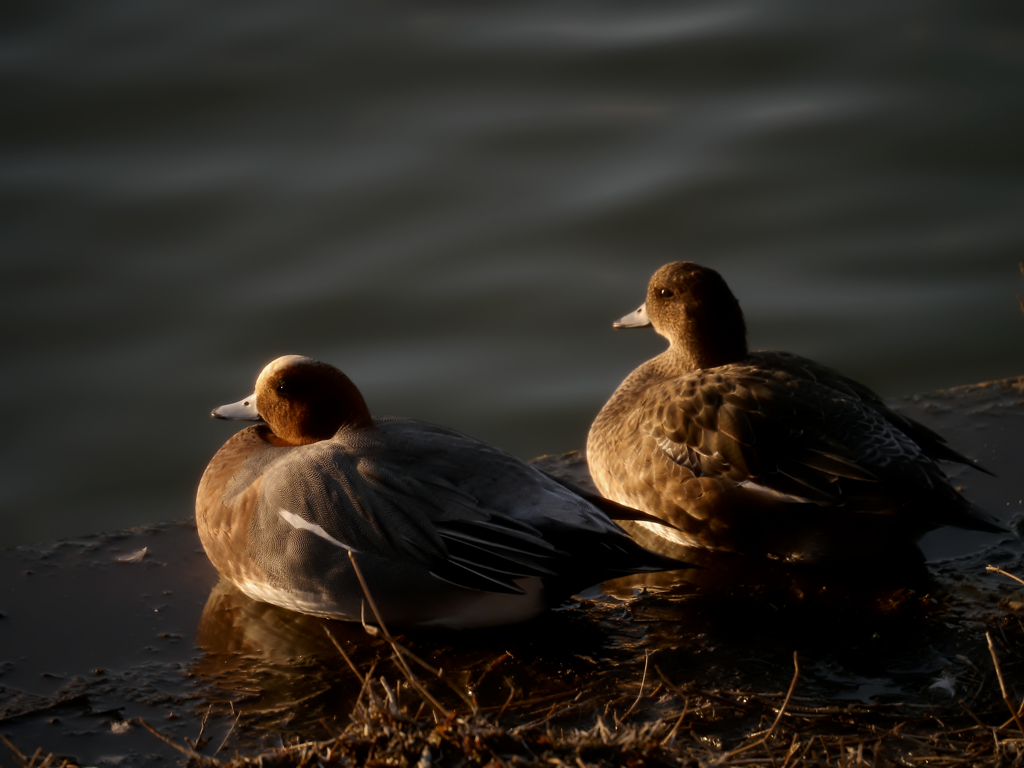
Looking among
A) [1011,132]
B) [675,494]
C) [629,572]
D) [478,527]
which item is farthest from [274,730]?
[1011,132]

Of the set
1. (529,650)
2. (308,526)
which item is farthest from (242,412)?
(529,650)

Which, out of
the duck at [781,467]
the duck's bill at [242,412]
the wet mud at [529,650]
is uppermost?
the duck's bill at [242,412]

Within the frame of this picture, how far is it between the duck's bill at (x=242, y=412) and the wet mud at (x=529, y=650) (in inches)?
17.7

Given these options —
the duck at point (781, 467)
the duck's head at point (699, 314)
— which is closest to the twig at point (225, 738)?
the duck at point (781, 467)

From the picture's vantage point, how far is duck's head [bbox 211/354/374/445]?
11.8ft

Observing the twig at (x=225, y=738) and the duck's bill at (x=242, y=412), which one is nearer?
the twig at (x=225, y=738)

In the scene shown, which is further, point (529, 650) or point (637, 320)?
point (637, 320)

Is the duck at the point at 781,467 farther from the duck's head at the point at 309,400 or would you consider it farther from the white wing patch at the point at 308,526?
the white wing patch at the point at 308,526

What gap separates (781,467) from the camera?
3533 millimetres

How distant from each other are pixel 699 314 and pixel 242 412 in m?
1.63

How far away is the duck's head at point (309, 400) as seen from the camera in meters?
3.60

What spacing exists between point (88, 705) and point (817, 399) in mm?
2246

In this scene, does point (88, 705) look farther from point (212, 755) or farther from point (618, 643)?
point (618, 643)

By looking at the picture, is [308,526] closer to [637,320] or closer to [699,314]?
[699,314]
